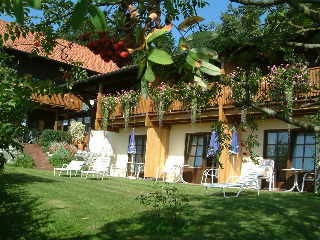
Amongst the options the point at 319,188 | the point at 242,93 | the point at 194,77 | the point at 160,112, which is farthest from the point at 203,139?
the point at 194,77

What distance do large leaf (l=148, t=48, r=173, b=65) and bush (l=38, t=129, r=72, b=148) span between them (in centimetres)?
1927

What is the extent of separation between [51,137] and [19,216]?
1527 cm

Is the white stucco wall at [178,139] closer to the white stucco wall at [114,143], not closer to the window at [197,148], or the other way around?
the window at [197,148]

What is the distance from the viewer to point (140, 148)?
1611cm

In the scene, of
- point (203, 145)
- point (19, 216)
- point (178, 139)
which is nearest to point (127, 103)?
point (178, 139)

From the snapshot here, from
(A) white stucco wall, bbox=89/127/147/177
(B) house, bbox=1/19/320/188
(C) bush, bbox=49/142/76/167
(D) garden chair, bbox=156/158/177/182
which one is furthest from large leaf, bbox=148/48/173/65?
(C) bush, bbox=49/142/76/167

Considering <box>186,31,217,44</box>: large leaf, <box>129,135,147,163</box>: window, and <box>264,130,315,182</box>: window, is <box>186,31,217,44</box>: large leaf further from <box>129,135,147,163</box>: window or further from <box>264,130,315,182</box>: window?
<box>129,135,147,163</box>: window

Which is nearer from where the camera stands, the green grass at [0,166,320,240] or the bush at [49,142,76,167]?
the green grass at [0,166,320,240]

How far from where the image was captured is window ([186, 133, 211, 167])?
13.5 m

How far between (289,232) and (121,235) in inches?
84.6

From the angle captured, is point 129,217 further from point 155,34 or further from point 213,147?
point 155,34

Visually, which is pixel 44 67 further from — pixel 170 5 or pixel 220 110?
pixel 170 5

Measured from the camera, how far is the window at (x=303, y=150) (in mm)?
10609

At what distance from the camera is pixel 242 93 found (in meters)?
9.75
